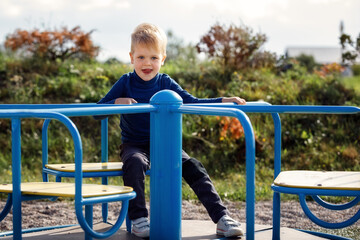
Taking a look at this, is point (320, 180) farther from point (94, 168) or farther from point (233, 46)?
point (233, 46)

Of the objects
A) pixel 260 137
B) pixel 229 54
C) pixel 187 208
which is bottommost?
pixel 187 208

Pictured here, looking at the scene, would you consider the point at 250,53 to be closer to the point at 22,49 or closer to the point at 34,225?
the point at 22,49

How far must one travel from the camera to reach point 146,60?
3.12 meters

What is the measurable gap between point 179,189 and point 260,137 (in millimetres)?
4249

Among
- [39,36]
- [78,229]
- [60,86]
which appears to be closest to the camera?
[78,229]

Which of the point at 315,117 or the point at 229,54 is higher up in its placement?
the point at 229,54

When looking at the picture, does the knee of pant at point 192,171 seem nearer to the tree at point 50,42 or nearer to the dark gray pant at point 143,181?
the dark gray pant at point 143,181

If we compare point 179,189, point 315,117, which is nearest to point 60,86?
point 315,117

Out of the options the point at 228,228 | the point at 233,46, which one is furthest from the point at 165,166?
the point at 233,46

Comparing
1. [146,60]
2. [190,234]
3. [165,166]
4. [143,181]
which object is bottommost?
[190,234]

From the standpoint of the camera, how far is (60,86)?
7652 mm

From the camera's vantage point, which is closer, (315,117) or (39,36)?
(315,117)

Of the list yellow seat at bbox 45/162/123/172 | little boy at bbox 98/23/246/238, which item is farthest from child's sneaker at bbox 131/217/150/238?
yellow seat at bbox 45/162/123/172

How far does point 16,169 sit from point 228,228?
1.21m
